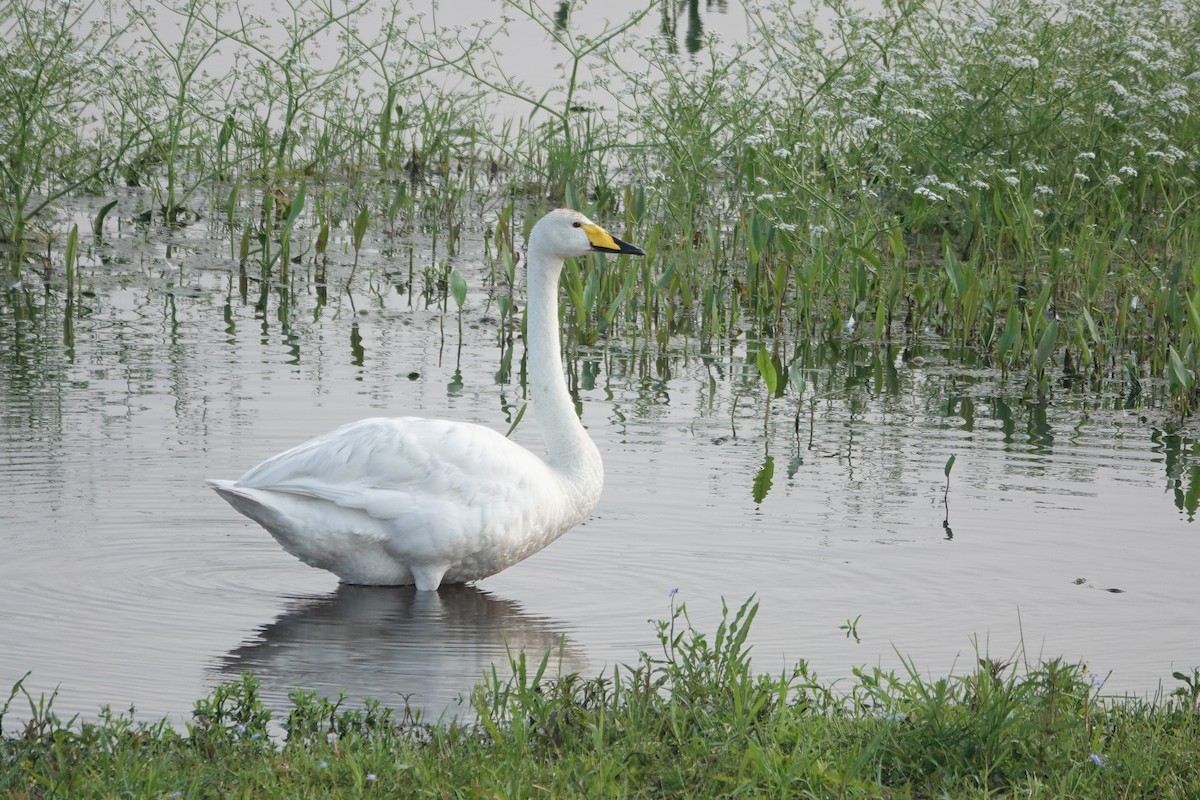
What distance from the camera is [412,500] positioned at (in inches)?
243

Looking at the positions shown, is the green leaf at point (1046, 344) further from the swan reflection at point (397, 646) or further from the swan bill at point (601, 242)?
the swan reflection at point (397, 646)

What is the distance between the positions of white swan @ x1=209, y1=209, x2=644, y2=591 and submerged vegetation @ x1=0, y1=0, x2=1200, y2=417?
2.43 m

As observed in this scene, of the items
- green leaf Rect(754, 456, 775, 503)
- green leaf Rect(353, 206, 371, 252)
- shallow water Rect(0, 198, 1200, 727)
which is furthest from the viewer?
green leaf Rect(353, 206, 371, 252)

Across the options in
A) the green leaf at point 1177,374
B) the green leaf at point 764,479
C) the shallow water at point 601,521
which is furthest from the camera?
the green leaf at point 1177,374

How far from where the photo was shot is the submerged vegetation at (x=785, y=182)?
34.4ft

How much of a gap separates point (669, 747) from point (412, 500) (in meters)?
2.13

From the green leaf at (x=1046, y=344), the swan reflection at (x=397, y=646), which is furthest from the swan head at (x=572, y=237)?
the green leaf at (x=1046, y=344)

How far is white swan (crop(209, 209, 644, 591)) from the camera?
6113 millimetres

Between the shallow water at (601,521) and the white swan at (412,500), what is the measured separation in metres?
0.15

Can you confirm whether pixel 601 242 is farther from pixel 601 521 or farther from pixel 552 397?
pixel 601 521

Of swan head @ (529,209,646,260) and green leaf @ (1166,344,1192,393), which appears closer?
swan head @ (529,209,646,260)

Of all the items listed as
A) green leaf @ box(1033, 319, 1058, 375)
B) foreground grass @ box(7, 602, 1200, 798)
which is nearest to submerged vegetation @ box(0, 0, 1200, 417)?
green leaf @ box(1033, 319, 1058, 375)

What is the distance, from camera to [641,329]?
10.9m

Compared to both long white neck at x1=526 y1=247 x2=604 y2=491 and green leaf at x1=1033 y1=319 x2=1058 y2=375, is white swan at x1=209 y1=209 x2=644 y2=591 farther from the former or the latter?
green leaf at x1=1033 y1=319 x2=1058 y2=375
